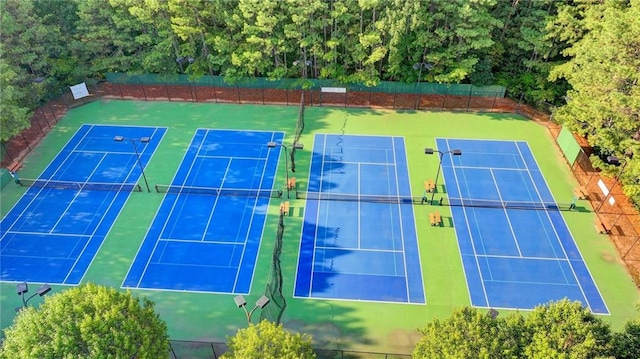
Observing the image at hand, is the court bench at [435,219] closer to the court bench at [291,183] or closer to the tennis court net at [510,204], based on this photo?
the tennis court net at [510,204]

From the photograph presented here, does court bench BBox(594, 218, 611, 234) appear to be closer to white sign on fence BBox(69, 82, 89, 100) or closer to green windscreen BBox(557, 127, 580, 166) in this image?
green windscreen BBox(557, 127, 580, 166)

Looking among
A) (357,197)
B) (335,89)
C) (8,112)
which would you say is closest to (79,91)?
(8,112)

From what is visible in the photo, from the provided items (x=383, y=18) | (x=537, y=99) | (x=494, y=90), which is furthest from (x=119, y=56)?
(x=537, y=99)

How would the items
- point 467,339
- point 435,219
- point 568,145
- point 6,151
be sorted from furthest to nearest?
point 6,151
point 568,145
point 435,219
point 467,339

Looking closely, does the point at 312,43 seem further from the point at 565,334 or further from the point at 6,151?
the point at 565,334

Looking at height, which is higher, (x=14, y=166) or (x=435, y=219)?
(x=14, y=166)

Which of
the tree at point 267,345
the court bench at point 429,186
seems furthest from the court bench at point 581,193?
the tree at point 267,345

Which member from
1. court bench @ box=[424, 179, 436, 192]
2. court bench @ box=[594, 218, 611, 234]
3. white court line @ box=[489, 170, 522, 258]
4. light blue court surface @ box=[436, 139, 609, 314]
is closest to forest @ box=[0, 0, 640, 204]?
light blue court surface @ box=[436, 139, 609, 314]

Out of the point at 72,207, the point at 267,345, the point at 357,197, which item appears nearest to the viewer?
the point at 267,345
